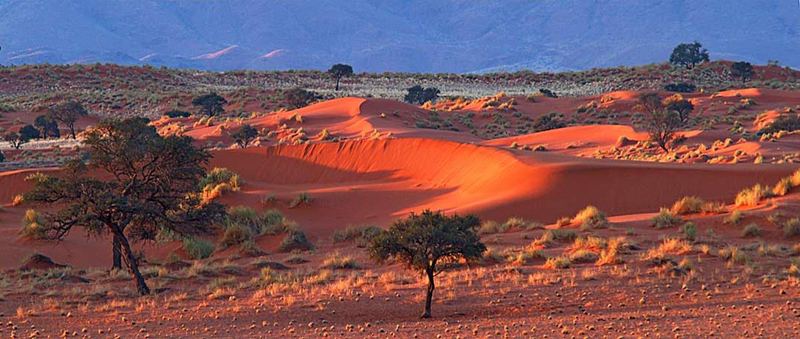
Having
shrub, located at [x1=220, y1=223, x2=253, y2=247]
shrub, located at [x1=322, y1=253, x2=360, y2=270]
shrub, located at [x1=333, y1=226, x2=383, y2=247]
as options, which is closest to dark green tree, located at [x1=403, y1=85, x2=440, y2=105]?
shrub, located at [x1=333, y1=226, x2=383, y2=247]

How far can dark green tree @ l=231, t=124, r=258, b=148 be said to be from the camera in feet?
160

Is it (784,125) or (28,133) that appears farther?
(28,133)

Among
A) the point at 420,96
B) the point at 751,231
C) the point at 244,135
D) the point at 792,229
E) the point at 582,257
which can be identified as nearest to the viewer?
the point at 582,257

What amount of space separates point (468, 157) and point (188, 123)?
30248 millimetres

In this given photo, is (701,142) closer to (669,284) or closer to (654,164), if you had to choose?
(654,164)

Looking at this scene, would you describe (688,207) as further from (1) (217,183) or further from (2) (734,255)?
(1) (217,183)

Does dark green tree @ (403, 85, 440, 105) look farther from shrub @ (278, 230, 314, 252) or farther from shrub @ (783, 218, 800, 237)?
shrub @ (783, 218, 800, 237)

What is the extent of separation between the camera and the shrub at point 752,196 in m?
25.2

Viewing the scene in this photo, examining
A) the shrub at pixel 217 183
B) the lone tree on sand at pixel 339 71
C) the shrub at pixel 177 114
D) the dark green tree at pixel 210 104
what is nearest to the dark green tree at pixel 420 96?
the lone tree on sand at pixel 339 71

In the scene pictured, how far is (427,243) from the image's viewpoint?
15938 millimetres

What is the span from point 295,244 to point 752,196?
39.0 feet

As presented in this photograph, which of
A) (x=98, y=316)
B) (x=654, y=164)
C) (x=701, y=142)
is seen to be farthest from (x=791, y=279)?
(x=701, y=142)

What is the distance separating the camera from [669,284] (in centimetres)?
1702

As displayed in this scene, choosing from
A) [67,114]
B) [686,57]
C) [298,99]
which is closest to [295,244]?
[67,114]
